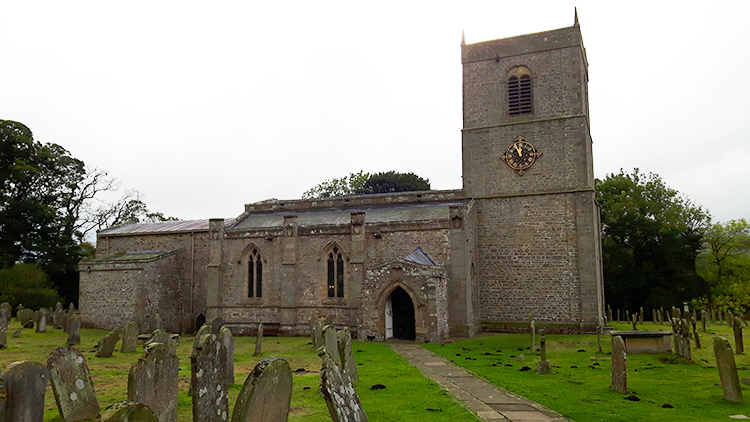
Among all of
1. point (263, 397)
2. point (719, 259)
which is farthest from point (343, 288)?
point (719, 259)

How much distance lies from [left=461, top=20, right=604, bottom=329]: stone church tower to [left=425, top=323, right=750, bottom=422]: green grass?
4.79 m

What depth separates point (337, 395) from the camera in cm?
520

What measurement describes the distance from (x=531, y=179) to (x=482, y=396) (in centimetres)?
1730

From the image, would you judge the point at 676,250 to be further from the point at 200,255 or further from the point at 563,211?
the point at 200,255

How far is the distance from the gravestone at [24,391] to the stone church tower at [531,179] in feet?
71.5

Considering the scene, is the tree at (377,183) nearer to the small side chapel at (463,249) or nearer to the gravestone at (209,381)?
the small side chapel at (463,249)

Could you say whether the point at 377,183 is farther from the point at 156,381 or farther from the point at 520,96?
the point at 156,381

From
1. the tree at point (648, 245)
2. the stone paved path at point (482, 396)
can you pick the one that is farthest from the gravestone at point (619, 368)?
the tree at point (648, 245)

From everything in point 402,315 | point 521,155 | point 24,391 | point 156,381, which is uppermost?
point 521,155

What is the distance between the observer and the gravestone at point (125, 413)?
3854 mm

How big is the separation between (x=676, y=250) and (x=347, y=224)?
87.9 feet

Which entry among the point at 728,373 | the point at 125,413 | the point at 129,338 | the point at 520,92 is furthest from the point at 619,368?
the point at 520,92

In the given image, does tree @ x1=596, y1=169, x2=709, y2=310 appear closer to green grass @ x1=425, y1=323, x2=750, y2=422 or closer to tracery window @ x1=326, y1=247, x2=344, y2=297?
green grass @ x1=425, y1=323, x2=750, y2=422

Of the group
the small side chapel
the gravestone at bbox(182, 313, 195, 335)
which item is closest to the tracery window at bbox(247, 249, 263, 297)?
the small side chapel
